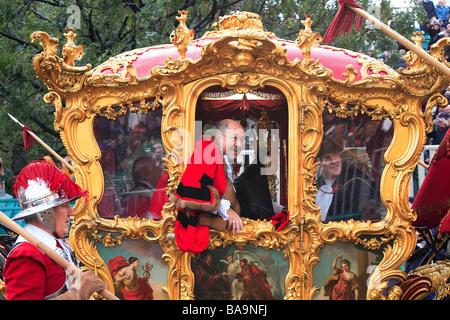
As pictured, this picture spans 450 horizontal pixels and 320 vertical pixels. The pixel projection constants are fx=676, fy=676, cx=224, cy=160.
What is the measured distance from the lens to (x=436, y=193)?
590cm

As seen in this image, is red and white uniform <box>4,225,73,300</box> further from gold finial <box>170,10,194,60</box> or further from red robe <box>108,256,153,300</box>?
gold finial <box>170,10,194,60</box>

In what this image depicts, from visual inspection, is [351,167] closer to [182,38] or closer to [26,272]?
[182,38]

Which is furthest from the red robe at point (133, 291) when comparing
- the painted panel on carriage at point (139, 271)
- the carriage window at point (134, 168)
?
the carriage window at point (134, 168)

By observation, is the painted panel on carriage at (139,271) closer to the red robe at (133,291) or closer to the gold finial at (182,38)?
the red robe at (133,291)

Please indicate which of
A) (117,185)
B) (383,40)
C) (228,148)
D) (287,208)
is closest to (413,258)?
(287,208)

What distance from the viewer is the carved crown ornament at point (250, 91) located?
5.14 meters

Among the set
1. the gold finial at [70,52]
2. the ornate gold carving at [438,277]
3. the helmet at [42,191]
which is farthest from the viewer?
the ornate gold carving at [438,277]

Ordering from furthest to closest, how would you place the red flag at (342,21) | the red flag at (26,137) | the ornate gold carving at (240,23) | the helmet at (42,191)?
the red flag at (26,137) → the ornate gold carving at (240,23) → the red flag at (342,21) → the helmet at (42,191)

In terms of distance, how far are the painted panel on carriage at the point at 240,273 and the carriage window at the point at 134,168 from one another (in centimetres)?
57

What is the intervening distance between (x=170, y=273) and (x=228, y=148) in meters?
1.08

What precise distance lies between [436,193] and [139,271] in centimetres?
266

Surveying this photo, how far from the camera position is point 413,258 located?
649 cm

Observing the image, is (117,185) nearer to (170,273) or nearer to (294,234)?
(170,273)

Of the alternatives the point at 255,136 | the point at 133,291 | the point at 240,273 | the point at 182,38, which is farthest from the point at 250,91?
the point at 133,291
